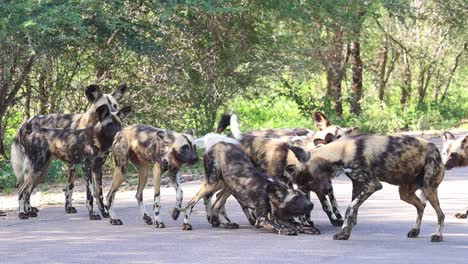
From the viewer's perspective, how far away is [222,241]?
330 inches

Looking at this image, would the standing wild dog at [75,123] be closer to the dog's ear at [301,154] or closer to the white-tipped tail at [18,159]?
the white-tipped tail at [18,159]

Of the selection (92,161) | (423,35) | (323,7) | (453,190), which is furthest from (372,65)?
(92,161)

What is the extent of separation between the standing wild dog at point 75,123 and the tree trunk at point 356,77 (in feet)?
47.6

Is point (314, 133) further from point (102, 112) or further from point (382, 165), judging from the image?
point (382, 165)

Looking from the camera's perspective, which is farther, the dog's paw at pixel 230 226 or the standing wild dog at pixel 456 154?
the standing wild dog at pixel 456 154

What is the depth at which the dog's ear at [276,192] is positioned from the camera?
28.9 feet

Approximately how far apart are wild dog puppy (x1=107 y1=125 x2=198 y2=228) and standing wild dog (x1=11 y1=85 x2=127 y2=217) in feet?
1.81

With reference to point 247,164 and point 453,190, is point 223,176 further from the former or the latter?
point 453,190

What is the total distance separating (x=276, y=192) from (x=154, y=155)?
1.54 metres

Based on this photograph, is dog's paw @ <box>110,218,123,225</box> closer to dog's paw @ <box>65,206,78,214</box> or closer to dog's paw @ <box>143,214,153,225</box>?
dog's paw @ <box>143,214,153,225</box>

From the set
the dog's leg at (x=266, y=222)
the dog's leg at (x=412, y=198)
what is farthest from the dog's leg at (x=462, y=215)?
the dog's leg at (x=266, y=222)

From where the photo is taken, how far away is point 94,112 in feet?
38.3

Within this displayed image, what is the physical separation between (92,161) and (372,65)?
2009 cm

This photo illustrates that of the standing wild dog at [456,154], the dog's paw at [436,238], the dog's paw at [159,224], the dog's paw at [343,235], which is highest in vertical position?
the standing wild dog at [456,154]
